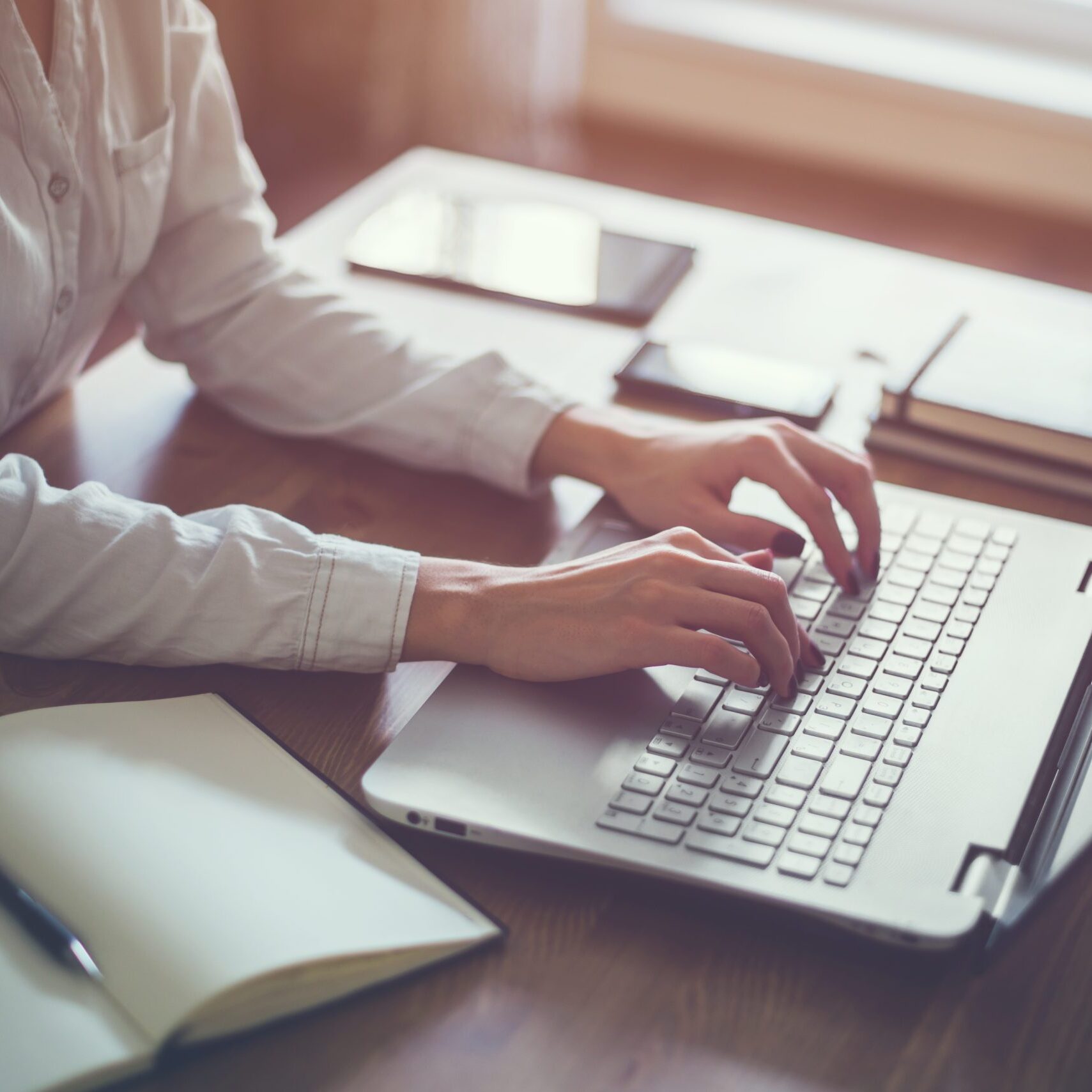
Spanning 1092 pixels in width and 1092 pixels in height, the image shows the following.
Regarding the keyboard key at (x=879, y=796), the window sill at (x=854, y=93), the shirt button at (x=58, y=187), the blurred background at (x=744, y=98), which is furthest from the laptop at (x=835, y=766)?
the window sill at (x=854, y=93)

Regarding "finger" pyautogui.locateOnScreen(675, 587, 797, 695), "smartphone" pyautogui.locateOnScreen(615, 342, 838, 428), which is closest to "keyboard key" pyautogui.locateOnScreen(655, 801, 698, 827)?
"finger" pyautogui.locateOnScreen(675, 587, 797, 695)

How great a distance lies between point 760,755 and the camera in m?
0.65

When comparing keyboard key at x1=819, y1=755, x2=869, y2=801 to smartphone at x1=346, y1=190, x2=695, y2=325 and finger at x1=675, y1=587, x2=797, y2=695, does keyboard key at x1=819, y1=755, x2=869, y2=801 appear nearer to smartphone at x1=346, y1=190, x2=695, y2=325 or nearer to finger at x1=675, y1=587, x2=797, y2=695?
finger at x1=675, y1=587, x2=797, y2=695

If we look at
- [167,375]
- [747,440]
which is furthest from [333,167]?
[747,440]

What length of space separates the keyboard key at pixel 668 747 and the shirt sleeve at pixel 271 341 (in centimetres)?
31

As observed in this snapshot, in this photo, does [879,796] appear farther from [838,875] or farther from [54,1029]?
[54,1029]

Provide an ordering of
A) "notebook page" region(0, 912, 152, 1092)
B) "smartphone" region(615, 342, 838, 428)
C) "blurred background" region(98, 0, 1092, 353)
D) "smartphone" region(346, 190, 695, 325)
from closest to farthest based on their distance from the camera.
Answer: "notebook page" region(0, 912, 152, 1092) < "smartphone" region(615, 342, 838, 428) < "smartphone" region(346, 190, 695, 325) < "blurred background" region(98, 0, 1092, 353)

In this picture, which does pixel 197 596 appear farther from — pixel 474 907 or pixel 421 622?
pixel 474 907

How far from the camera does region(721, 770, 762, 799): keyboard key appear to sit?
2.05 ft

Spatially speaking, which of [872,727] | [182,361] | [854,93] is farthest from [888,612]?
[854,93]

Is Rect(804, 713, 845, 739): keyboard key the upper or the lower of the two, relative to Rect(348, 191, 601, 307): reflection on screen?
lower

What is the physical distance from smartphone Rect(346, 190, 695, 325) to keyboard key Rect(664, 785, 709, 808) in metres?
0.62

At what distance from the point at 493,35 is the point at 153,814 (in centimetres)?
233

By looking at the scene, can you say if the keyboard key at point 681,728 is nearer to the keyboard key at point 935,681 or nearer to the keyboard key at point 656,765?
the keyboard key at point 656,765
